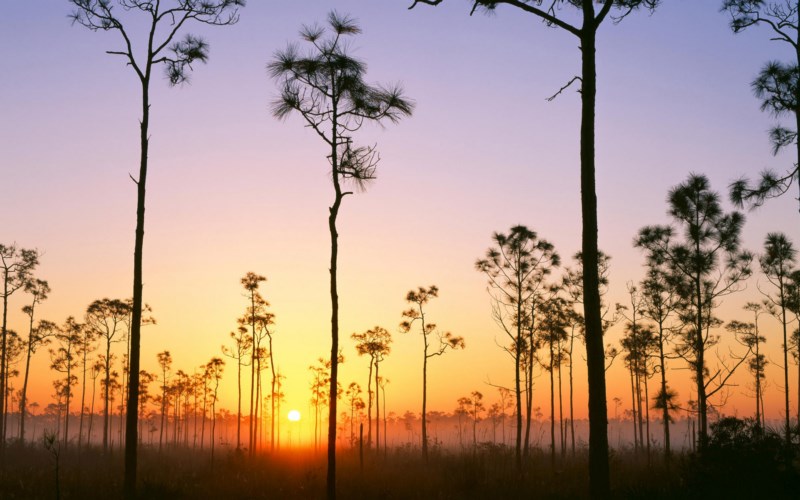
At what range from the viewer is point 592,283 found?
30.0 feet

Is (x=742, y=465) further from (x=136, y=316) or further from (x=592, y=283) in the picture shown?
(x=136, y=316)

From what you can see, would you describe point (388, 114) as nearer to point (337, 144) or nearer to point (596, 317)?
point (337, 144)

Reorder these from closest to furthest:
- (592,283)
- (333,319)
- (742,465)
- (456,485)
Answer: (592,283), (742,465), (333,319), (456,485)

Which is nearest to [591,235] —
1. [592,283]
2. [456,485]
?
[592,283]

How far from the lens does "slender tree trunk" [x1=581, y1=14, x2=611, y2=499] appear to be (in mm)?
8672

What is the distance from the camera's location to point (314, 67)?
54.3 feet

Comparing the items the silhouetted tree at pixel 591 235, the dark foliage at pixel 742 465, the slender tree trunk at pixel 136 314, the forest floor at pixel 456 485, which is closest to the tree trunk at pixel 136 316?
the slender tree trunk at pixel 136 314

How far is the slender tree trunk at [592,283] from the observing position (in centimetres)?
867

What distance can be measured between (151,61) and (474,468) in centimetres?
1534

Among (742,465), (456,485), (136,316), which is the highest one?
(136,316)

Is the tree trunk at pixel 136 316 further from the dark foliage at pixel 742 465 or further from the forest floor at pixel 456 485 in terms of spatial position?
the dark foliage at pixel 742 465

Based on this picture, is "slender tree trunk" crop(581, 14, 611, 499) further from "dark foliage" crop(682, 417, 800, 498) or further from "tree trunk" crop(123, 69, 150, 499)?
"tree trunk" crop(123, 69, 150, 499)

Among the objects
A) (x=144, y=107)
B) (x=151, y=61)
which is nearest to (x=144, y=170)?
(x=144, y=107)

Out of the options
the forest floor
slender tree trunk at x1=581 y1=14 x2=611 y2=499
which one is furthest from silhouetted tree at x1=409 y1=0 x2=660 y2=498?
the forest floor
